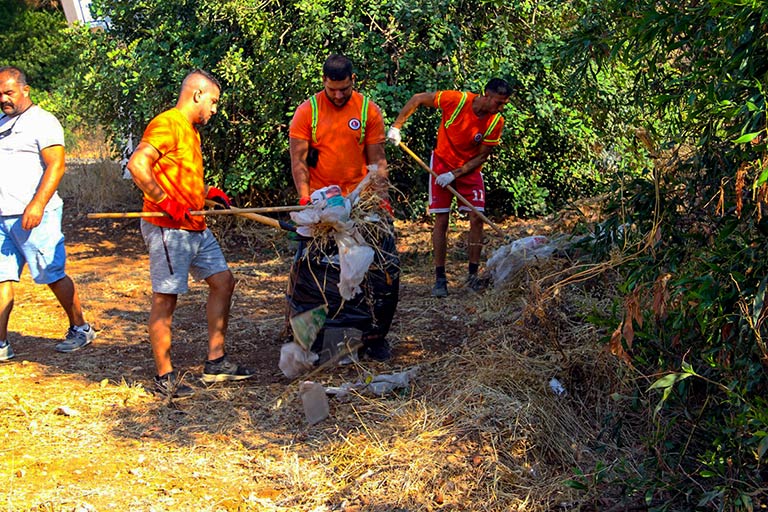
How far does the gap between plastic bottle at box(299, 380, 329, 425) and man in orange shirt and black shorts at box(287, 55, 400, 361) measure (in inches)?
24.8

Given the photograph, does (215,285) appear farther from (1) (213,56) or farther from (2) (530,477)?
(1) (213,56)

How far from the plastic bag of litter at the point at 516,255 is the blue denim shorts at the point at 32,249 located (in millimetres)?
3138

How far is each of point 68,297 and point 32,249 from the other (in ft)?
1.34

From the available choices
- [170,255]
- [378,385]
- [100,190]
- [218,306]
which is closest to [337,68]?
[170,255]

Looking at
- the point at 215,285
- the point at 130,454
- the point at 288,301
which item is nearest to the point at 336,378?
the point at 288,301

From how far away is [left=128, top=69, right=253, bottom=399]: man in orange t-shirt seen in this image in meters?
4.58

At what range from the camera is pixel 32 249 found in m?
5.44

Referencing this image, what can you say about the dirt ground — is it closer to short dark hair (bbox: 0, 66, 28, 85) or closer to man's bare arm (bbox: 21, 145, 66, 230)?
man's bare arm (bbox: 21, 145, 66, 230)

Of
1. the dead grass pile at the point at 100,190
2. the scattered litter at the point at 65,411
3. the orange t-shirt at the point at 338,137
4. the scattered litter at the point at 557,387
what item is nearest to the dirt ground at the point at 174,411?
the scattered litter at the point at 65,411

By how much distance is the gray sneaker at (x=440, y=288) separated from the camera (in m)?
6.64

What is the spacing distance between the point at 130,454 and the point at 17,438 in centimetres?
65

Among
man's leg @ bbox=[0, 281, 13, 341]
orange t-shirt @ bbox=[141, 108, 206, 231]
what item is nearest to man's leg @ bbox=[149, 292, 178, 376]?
orange t-shirt @ bbox=[141, 108, 206, 231]

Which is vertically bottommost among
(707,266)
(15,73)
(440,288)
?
(440,288)

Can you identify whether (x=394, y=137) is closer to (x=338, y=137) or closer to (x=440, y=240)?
(x=440, y=240)
